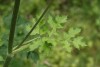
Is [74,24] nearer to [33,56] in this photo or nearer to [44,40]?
[33,56]

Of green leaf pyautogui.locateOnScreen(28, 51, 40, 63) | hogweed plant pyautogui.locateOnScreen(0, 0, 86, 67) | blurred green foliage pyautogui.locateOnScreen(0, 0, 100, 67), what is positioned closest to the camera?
hogweed plant pyautogui.locateOnScreen(0, 0, 86, 67)

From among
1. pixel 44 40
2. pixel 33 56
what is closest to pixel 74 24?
pixel 33 56

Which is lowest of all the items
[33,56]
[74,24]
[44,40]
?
[74,24]

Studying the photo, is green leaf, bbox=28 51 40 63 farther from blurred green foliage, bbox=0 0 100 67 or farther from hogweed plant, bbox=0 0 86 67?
blurred green foliage, bbox=0 0 100 67

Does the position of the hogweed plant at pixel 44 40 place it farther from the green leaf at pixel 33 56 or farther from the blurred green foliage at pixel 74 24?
the blurred green foliage at pixel 74 24

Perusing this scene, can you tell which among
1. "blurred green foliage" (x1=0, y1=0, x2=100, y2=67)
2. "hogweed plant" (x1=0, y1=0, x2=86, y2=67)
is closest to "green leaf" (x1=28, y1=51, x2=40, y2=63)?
"hogweed plant" (x1=0, y1=0, x2=86, y2=67)

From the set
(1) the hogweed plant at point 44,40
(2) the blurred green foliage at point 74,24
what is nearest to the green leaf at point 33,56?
(1) the hogweed plant at point 44,40

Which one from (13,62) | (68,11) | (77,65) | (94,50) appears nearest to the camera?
(13,62)

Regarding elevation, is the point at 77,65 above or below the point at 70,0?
below

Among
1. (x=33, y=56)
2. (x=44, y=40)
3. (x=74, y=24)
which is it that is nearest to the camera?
(x=44, y=40)

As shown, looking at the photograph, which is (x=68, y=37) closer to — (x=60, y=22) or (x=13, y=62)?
(x=60, y=22)

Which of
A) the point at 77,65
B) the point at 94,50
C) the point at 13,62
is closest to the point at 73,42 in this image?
the point at 13,62
